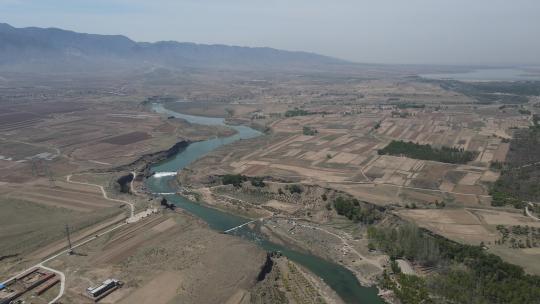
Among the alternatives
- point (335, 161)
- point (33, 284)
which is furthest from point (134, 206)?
point (335, 161)

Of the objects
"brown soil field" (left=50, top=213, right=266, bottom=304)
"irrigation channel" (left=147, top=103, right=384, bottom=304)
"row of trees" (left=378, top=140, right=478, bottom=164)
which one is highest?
"row of trees" (left=378, top=140, right=478, bottom=164)

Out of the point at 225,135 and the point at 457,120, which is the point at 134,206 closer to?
the point at 225,135

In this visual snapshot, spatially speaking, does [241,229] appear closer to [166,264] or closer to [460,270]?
[166,264]

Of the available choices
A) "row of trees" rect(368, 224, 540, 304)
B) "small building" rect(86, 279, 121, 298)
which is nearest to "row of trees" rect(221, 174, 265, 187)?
"row of trees" rect(368, 224, 540, 304)

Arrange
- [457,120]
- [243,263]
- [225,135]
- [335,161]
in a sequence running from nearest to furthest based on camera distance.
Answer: [243,263], [335,161], [225,135], [457,120]

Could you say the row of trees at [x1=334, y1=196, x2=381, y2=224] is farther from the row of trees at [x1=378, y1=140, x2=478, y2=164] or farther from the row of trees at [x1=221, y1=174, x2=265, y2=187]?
the row of trees at [x1=378, y1=140, x2=478, y2=164]

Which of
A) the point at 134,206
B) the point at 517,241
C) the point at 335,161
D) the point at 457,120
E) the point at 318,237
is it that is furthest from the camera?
the point at 457,120
